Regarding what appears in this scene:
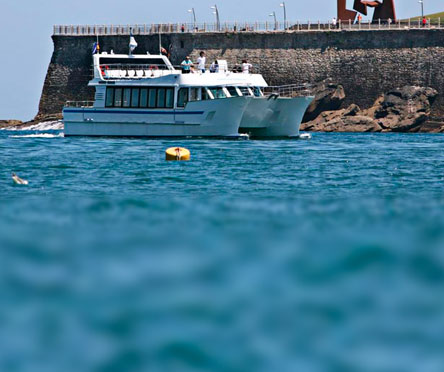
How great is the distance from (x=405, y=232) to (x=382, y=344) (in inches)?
80.7

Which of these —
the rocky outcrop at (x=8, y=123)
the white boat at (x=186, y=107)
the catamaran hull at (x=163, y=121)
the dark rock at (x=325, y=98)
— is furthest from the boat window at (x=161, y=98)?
the rocky outcrop at (x=8, y=123)

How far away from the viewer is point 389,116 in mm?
60531

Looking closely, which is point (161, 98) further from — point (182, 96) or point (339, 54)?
point (339, 54)

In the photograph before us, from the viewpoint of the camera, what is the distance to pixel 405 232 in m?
5.79

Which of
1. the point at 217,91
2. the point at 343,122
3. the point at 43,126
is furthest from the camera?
the point at 43,126

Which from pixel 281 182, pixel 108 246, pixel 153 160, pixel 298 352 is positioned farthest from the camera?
pixel 153 160

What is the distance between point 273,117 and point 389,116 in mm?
21595

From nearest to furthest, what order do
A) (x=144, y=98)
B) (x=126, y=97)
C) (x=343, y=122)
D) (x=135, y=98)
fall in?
(x=144, y=98) < (x=135, y=98) < (x=126, y=97) < (x=343, y=122)

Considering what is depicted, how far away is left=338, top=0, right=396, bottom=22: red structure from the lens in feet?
221

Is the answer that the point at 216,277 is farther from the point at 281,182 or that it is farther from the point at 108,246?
the point at 281,182

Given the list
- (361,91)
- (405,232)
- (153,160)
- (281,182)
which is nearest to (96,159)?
(153,160)

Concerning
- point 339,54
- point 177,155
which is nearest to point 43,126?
point 339,54

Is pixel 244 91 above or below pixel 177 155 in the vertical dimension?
above

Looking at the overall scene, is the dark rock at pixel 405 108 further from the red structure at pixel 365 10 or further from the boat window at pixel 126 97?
the boat window at pixel 126 97
